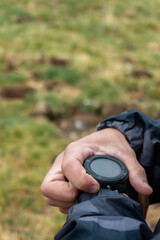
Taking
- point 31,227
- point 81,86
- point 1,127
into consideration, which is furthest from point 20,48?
point 31,227

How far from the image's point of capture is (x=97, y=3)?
10.3 meters

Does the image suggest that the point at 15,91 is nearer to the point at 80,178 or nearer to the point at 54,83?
the point at 54,83

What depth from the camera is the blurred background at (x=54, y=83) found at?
127 inches

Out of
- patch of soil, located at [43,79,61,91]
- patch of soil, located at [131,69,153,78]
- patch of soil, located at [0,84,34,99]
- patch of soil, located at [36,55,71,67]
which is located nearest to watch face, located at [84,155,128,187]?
patch of soil, located at [0,84,34,99]

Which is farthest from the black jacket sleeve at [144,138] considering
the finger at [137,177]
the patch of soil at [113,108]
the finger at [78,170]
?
the patch of soil at [113,108]

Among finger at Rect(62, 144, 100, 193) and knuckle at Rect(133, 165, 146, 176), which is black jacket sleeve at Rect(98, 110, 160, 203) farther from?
finger at Rect(62, 144, 100, 193)

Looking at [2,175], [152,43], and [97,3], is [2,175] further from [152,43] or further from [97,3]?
[97,3]

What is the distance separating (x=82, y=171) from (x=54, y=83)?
434 centimetres

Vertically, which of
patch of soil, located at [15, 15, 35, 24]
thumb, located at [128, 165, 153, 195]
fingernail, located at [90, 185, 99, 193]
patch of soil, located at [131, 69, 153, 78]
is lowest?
patch of soil, located at [131, 69, 153, 78]

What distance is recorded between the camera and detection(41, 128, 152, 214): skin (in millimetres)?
1331

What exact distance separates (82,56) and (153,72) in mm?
1395

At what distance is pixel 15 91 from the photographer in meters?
5.25

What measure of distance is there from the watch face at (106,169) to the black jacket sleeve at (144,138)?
0.19 metres

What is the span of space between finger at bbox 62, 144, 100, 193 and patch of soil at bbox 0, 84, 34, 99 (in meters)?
Result: 3.78
